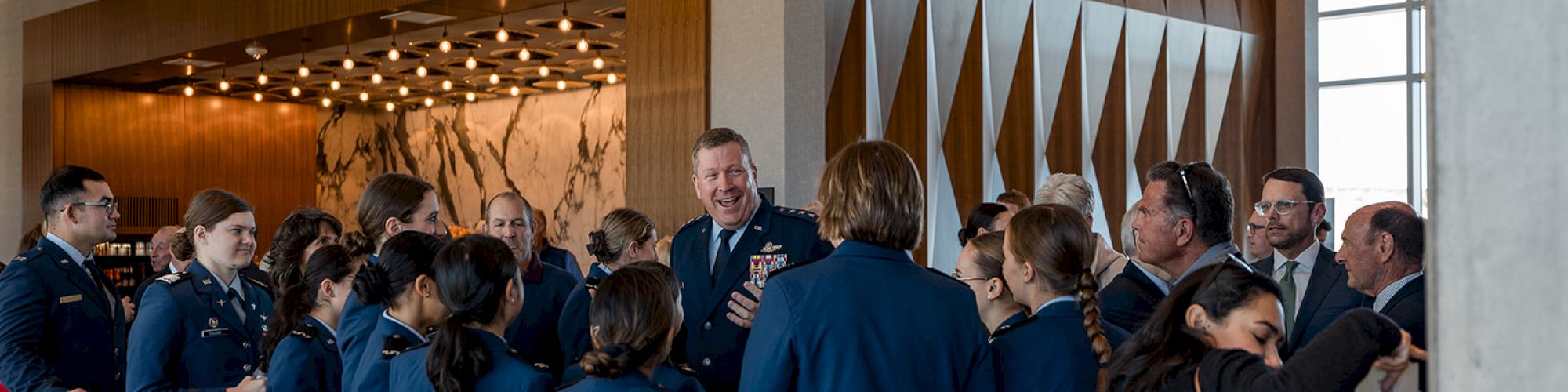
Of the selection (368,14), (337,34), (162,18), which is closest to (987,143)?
(368,14)


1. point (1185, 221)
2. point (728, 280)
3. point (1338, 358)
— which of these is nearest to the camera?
point (1338, 358)

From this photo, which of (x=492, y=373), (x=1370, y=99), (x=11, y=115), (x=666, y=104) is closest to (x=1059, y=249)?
(x=492, y=373)

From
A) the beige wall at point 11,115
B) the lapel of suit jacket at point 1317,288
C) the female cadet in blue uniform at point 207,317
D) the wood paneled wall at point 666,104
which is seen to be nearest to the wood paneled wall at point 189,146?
the beige wall at point 11,115

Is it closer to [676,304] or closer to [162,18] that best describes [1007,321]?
[676,304]

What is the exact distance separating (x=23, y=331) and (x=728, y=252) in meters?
2.26

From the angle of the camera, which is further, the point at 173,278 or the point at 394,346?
the point at 173,278

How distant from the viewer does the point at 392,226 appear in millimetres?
3885

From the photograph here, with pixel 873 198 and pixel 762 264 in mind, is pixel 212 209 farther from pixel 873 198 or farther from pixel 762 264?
pixel 873 198

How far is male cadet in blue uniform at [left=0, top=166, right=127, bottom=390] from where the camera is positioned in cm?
411

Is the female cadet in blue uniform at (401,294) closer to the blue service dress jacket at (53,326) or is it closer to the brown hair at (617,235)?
the blue service dress jacket at (53,326)

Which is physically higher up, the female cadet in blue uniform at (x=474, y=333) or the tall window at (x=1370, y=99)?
the tall window at (x=1370, y=99)

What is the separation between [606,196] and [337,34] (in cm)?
428

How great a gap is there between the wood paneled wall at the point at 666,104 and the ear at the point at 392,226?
159 inches

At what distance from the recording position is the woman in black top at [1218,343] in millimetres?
2096
